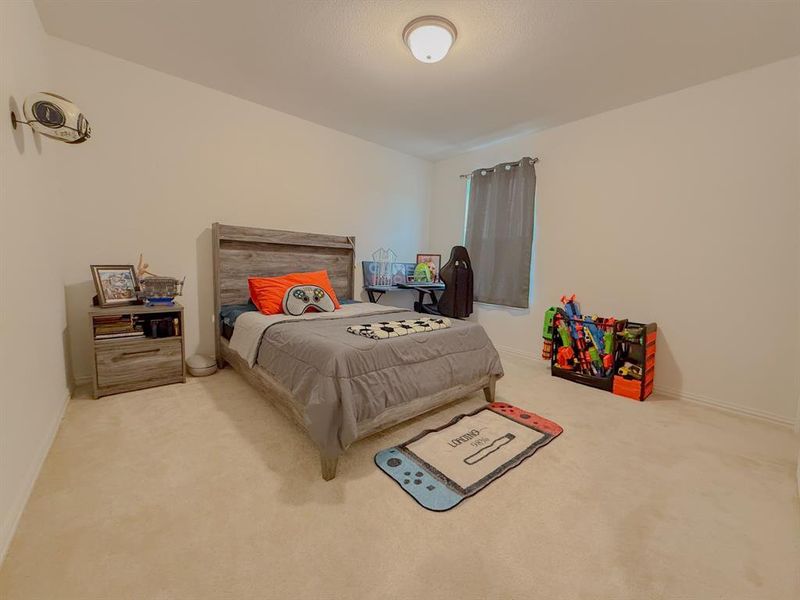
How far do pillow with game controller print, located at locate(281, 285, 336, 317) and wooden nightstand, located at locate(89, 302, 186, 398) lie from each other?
2.47 ft

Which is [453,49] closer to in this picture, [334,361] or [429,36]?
[429,36]

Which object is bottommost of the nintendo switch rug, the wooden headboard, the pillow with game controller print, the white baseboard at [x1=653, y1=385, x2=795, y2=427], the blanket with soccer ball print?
the nintendo switch rug

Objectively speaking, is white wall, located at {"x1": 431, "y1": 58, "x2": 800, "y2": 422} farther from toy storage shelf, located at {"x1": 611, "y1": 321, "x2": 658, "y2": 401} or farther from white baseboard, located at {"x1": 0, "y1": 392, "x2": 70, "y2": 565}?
white baseboard, located at {"x1": 0, "y1": 392, "x2": 70, "y2": 565}

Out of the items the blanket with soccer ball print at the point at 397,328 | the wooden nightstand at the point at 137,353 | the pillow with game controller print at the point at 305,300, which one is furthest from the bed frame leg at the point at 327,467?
the wooden nightstand at the point at 137,353

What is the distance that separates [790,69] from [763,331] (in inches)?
68.3

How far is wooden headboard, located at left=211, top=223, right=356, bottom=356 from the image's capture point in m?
2.94

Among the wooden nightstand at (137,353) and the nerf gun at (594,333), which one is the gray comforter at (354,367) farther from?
the nerf gun at (594,333)

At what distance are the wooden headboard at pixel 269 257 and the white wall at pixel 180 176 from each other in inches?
6.5

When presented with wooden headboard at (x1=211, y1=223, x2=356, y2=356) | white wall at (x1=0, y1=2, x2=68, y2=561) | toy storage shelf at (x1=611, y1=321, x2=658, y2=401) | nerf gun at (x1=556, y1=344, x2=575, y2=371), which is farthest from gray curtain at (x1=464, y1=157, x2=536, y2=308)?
white wall at (x1=0, y1=2, x2=68, y2=561)

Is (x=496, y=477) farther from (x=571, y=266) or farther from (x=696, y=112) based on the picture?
(x=696, y=112)

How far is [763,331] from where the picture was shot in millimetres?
2373

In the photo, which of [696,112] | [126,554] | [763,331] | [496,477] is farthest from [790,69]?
[126,554]

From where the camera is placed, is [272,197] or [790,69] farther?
[272,197]

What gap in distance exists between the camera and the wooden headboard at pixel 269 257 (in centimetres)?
294
